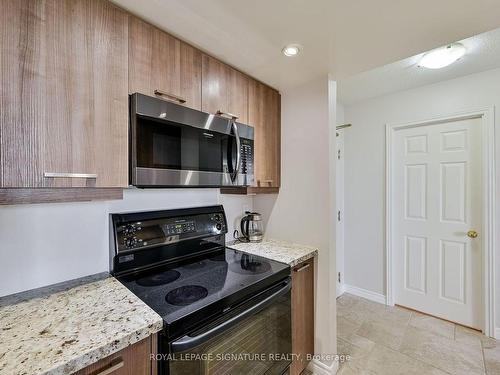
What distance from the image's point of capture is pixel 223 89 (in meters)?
1.54

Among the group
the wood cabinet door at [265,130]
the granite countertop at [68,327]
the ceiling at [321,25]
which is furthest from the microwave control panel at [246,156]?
the granite countertop at [68,327]

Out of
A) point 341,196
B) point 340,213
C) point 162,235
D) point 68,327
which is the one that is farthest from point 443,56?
point 68,327

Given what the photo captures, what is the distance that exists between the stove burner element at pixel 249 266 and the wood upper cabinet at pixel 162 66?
99cm

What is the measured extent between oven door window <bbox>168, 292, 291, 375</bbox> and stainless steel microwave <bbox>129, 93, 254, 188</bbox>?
76 centimetres

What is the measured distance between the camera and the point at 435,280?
2.45m

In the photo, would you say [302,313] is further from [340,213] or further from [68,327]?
[340,213]

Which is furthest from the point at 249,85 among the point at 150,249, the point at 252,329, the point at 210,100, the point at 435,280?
the point at 435,280

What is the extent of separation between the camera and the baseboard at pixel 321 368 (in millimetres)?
1724

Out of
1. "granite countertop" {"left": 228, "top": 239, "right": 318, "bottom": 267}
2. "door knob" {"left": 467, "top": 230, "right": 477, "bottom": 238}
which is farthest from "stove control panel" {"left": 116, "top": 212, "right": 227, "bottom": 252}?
"door knob" {"left": 467, "top": 230, "right": 477, "bottom": 238}

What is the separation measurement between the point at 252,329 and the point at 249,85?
158cm

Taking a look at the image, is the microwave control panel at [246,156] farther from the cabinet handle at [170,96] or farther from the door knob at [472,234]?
the door knob at [472,234]

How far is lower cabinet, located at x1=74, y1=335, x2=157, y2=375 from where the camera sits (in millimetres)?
740

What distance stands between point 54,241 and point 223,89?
49.7 inches

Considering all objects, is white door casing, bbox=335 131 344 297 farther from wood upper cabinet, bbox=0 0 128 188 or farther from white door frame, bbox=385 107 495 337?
wood upper cabinet, bbox=0 0 128 188
